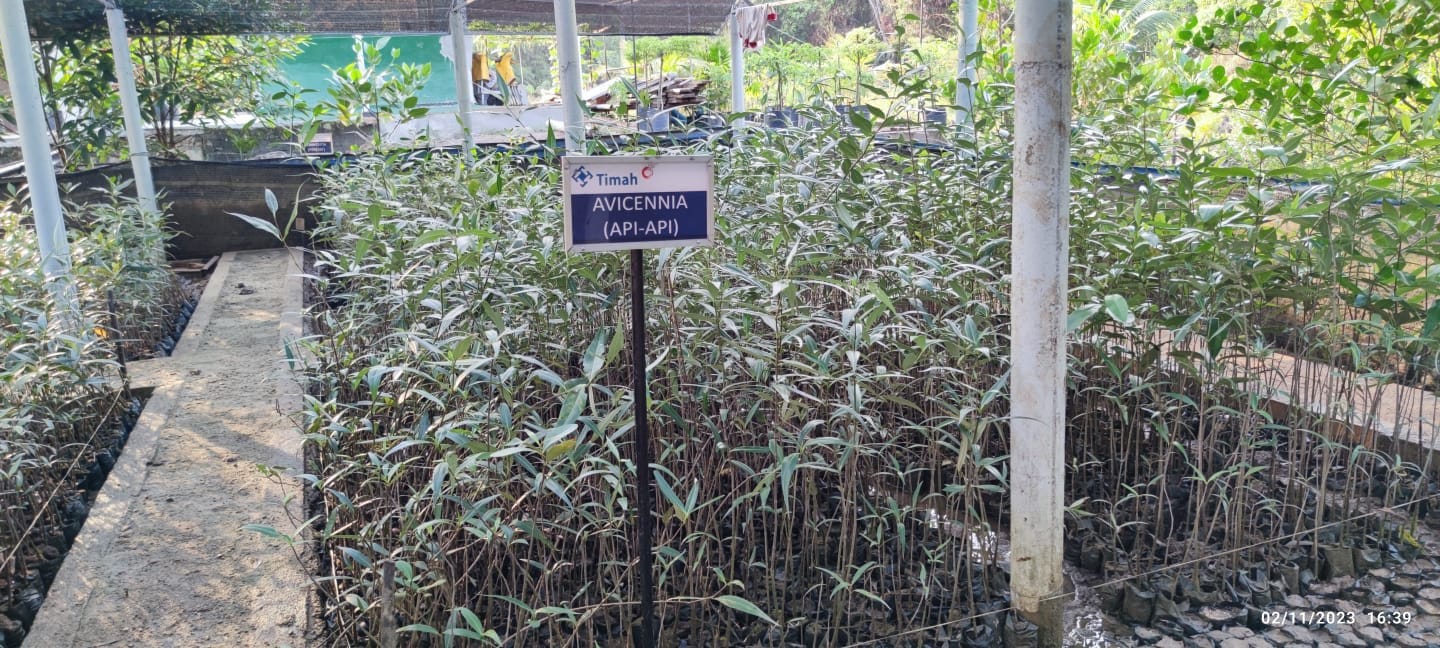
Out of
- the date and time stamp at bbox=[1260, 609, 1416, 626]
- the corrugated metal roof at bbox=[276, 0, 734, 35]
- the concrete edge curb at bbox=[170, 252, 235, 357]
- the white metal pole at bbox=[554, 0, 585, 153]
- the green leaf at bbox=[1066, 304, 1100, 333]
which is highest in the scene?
the corrugated metal roof at bbox=[276, 0, 734, 35]

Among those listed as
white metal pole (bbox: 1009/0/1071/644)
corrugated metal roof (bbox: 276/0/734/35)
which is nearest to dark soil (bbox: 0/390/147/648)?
white metal pole (bbox: 1009/0/1071/644)

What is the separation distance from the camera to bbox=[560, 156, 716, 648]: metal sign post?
1.57 meters

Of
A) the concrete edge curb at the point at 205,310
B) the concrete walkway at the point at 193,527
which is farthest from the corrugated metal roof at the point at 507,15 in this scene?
the concrete walkway at the point at 193,527

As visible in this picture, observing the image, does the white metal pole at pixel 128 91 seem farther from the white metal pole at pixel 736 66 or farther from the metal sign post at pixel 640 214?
the metal sign post at pixel 640 214

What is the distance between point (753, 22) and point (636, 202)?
5.35m

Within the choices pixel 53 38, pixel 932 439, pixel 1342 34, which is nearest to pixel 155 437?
pixel 932 439

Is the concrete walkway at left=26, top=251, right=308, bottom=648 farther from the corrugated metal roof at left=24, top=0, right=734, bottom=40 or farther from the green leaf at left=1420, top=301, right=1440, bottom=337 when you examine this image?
the corrugated metal roof at left=24, top=0, right=734, bottom=40

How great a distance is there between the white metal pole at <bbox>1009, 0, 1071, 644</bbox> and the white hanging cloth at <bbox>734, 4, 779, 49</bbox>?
462cm

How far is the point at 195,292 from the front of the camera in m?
5.39

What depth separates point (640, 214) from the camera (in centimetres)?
161

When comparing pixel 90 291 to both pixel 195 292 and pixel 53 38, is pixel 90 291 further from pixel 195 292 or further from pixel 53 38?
pixel 53 38

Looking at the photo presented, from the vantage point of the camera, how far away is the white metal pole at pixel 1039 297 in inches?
70.6

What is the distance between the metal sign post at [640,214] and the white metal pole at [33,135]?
289 cm

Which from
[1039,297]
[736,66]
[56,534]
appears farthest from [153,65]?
[1039,297]
